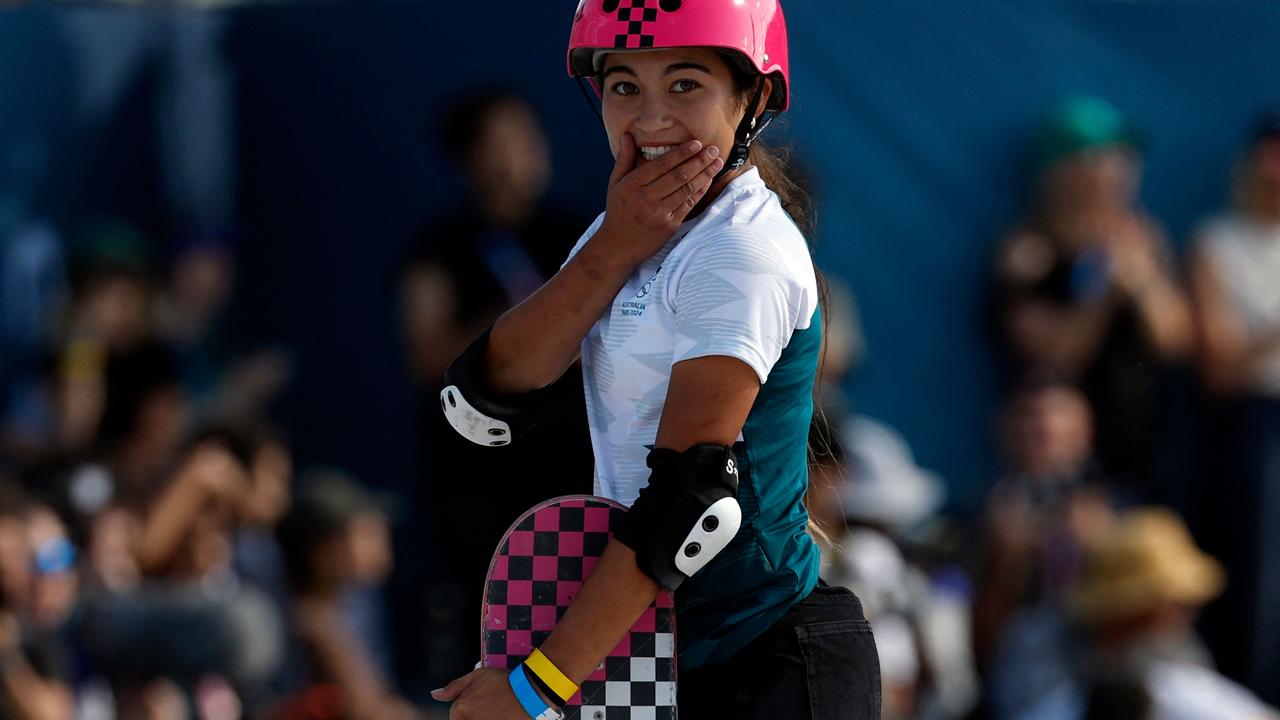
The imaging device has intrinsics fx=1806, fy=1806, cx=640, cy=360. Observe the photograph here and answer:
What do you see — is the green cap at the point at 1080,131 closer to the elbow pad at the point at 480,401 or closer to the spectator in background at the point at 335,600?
the spectator in background at the point at 335,600

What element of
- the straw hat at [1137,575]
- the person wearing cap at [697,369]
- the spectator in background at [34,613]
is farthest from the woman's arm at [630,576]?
the straw hat at [1137,575]

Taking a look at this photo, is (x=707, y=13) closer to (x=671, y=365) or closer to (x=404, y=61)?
(x=671, y=365)

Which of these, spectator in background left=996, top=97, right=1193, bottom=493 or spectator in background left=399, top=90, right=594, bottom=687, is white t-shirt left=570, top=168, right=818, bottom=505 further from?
spectator in background left=996, top=97, right=1193, bottom=493

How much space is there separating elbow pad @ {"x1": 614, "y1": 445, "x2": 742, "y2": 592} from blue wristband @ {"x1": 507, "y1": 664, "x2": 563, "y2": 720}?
0.24 m

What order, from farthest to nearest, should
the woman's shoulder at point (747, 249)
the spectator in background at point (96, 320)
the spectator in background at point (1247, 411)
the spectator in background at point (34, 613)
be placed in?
the spectator in background at point (96, 320) < the spectator in background at point (1247, 411) < the spectator in background at point (34, 613) < the woman's shoulder at point (747, 249)

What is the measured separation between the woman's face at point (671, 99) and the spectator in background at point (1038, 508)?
4032 millimetres

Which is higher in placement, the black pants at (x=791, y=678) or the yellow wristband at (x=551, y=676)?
the yellow wristband at (x=551, y=676)

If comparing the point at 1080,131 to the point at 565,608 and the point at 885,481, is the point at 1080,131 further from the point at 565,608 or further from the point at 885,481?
the point at 565,608

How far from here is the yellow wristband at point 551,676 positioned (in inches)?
104

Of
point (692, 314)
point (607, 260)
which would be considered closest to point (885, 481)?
point (607, 260)

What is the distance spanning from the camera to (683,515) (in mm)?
2590

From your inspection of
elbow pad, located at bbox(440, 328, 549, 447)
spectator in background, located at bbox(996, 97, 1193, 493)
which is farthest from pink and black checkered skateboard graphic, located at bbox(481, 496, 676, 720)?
spectator in background, located at bbox(996, 97, 1193, 493)

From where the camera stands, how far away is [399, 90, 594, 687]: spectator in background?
20.8ft

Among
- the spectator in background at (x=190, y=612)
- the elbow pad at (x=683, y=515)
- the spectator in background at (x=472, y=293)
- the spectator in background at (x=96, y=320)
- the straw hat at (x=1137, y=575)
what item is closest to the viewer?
the elbow pad at (x=683, y=515)
